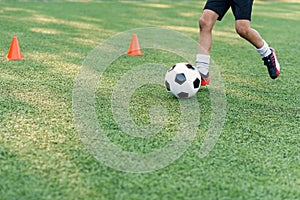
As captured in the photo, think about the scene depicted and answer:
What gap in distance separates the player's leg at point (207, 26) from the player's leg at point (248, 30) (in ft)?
0.37

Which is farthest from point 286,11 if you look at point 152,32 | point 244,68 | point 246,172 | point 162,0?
point 246,172

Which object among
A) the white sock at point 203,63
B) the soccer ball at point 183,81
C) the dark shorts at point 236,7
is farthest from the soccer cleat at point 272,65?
the soccer ball at point 183,81

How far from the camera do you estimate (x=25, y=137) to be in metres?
2.85

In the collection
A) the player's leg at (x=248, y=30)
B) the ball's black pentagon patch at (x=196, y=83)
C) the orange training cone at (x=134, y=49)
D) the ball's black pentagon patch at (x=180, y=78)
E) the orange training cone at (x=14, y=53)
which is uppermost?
the player's leg at (x=248, y=30)

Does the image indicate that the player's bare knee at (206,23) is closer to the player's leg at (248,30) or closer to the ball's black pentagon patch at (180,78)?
the player's leg at (248,30)

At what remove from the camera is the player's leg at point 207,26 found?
416 centimetres

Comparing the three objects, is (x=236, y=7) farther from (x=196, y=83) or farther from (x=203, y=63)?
(x=196, y=83)

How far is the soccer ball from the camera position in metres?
3.82

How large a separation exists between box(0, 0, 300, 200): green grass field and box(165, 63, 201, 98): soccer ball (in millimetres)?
89

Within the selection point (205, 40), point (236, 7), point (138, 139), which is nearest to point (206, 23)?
point (205, 40)

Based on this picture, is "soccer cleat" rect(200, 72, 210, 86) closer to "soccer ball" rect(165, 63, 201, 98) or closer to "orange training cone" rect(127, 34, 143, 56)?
"soccer ball" rect(165, 63, 201, 98)

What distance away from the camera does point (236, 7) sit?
4090 mm

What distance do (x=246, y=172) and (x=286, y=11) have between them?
9385 millimetres

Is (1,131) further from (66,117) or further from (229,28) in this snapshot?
(229,28)
